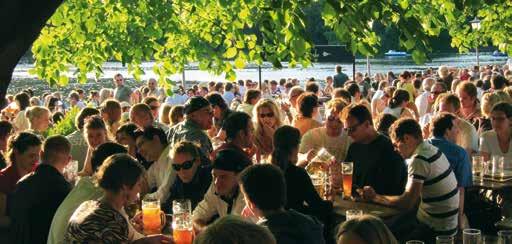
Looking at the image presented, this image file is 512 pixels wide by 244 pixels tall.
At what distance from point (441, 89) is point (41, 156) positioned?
7.09m

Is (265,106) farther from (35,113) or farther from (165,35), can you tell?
(35,113)

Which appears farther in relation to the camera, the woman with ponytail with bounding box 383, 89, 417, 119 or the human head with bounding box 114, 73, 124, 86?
the human head with bounding box 114, 73, 124, 86

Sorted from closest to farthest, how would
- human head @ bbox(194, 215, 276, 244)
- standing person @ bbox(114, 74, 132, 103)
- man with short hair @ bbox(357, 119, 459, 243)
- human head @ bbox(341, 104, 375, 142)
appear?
human head @ bbox(194, 215, 276, 244) < man with short hair @ bbox(357, 119, 459, 243) < human head @ bbox(341, 104, 375, 142) < standing person @ bbox(114, 74, 132, 103)

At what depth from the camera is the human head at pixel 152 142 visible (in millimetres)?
6859

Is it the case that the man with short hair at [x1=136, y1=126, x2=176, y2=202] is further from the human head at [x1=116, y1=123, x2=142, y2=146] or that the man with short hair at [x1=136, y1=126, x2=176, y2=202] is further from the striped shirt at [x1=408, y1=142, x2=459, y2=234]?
the striped shirt at [x1=408, y1=142, x2=459, y2=234]

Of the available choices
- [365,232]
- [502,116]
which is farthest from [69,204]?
[502,116]

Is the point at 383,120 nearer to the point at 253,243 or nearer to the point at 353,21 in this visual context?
the point at 353,21

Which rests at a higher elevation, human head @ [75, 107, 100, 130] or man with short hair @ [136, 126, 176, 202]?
human head @ [75, 107, 100, 130]

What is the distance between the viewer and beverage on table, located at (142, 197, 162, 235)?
5.08 metres

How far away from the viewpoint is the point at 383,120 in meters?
7.90

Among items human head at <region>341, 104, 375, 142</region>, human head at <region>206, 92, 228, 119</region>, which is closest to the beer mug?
human head at <region>341, 104, 375, 142</region>

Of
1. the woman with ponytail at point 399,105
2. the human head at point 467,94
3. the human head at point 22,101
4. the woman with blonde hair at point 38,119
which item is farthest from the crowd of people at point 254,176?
the human head at point 22,101

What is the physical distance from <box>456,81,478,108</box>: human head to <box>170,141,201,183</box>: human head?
4416 mm

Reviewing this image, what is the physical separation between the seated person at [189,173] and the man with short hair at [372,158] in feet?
3.98
